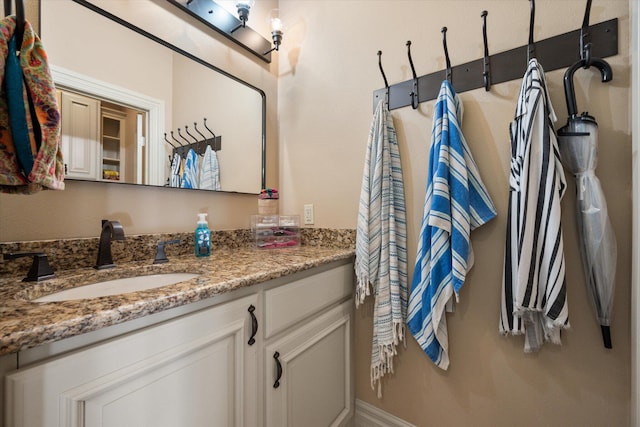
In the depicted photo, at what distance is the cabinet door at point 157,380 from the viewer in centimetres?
43

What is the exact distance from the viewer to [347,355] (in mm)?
1212

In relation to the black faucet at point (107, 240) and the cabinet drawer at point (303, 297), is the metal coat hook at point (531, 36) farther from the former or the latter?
the black faucet at point (107, 240)

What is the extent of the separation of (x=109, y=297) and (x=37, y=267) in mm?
380

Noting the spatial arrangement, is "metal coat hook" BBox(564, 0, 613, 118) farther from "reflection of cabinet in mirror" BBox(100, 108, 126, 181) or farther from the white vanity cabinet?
"reflection of cabinet in mirror" BBox(100, 108, 126, 181)

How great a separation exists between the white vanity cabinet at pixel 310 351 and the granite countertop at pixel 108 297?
0.37ft

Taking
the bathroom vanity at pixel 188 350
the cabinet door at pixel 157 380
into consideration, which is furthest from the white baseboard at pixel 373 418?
the cabinet door at pixel 157 380

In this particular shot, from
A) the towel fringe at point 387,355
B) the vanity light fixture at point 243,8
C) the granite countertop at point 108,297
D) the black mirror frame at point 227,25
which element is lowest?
the towel fringe at point 387,355

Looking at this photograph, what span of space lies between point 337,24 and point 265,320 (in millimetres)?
1477

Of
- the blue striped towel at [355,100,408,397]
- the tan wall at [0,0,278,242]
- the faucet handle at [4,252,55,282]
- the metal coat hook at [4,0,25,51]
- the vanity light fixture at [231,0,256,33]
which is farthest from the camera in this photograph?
the vanity light fixture at [231,0,256,33]

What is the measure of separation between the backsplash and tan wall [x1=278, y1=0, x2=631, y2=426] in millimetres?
97

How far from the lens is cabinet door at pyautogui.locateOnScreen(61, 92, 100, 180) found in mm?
876

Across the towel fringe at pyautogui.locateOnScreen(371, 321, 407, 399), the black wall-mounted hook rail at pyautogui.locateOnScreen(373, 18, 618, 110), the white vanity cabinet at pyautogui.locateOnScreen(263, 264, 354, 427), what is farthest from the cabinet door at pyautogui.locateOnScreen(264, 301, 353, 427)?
the black wall-mounted hook rail at pyautogui.locateOnScreen(373, 18, 618, 110)

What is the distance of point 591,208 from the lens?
76 centimetres

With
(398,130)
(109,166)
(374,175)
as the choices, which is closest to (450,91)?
(398,130)
